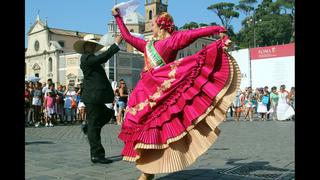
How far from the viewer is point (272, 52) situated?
30.0 metres

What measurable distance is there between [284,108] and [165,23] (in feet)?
51.0

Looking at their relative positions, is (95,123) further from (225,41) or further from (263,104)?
(263,104)

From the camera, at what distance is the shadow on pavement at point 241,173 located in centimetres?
525

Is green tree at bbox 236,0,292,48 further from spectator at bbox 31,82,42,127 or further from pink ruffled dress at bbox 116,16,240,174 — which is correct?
pink ruffled dress at bbox 116,16,240,174

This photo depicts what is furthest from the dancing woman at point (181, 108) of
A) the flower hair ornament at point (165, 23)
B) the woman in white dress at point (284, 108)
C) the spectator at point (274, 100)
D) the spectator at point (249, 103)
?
the spectator at point (274, 100)

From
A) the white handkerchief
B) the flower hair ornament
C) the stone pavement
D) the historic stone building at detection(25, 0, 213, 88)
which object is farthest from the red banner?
the historic stone building at detection(25, 0, 213, 88)

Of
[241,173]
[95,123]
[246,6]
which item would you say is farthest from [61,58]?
[241,173]

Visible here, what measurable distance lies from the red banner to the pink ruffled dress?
25300mm

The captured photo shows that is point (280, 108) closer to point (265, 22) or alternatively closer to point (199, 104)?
point (199, 104)

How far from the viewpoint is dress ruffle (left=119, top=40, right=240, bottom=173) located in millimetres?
4391
